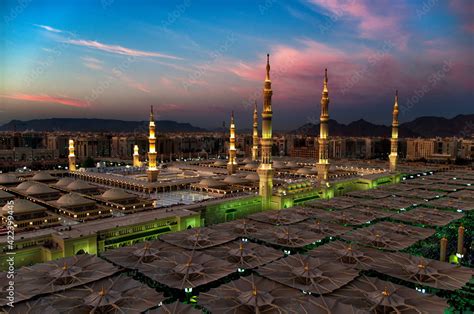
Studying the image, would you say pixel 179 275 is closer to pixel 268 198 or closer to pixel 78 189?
pixel 268 198

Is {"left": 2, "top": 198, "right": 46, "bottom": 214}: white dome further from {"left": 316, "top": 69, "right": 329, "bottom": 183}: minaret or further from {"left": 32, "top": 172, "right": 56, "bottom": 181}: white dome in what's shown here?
{"left": 316, "top": 69, "right": 329, "bottom": 183}: minaret

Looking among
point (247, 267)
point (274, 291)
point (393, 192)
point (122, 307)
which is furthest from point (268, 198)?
point (122, 307)

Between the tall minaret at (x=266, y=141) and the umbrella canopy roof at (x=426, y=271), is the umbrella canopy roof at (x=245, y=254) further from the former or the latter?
the tall minaret at (x=266, y=141)

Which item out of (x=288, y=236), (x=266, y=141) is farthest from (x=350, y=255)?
(x=266, y=141)

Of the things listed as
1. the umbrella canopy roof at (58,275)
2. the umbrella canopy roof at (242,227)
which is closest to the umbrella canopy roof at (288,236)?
the umbrella canopy roof at (242,227)

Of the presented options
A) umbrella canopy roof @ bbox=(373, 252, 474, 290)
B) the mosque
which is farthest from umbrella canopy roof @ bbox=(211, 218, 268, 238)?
umbrella canopy roof @ bbox=(373, 252, 474, 290)

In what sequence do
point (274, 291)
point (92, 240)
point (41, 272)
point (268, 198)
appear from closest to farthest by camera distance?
point (274, 291) → point (41, 272) → point (92, 240) → point (268, 198)
